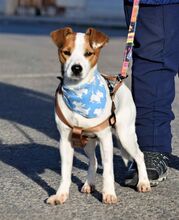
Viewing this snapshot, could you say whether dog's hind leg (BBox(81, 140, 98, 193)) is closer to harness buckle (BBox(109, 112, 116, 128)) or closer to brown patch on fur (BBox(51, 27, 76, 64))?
harness buckle (BBox(109, 112, 116, 128))

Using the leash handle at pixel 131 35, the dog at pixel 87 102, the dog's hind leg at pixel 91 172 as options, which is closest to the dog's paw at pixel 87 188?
the dog's hind leg at pixel 91 172

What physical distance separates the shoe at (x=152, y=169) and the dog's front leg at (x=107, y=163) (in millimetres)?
327

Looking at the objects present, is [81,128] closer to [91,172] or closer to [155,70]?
[91,172]

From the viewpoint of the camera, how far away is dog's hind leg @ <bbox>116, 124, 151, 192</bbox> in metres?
4.06

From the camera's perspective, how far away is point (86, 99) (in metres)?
3.82

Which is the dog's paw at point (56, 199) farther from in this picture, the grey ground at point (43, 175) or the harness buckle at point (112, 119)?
the harness buckle at point (112, 119)

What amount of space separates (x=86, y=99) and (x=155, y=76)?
0.85 m

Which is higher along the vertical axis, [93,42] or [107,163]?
[93,42]

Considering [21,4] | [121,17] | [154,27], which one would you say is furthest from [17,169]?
[21,4]

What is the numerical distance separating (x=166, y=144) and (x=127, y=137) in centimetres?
57

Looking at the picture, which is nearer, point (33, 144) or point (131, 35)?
point (131, 35)

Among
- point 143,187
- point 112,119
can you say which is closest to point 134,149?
point 143,187

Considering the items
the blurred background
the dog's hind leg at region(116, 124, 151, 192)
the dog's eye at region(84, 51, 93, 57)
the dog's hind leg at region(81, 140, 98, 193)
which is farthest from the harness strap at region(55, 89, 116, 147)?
the blurred background

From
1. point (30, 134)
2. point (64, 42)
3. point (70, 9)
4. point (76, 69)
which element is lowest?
point (70, 9)
